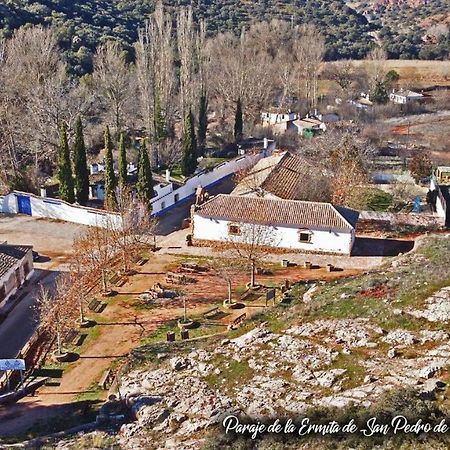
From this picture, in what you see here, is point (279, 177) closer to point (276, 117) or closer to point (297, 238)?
point (297, 238)

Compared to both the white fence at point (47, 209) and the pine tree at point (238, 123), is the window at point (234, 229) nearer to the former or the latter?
the white fence at point (47, 209)

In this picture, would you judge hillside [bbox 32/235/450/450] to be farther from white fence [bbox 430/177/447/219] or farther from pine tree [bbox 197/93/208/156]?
pine tree [bbox 197/93/208/156]

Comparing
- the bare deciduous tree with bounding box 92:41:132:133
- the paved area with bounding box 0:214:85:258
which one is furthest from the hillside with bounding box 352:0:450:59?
the paved area with bounding box 0:214:85:258

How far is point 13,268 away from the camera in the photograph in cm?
2730

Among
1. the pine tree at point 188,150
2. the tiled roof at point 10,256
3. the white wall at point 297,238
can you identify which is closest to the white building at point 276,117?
the pine tree at point 188,150

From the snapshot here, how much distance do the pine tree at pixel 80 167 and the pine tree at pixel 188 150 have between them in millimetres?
8679

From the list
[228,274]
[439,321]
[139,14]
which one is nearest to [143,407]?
[439,321]

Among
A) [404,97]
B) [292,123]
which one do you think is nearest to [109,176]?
[292,123]

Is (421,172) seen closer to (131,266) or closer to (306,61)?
(131,266)

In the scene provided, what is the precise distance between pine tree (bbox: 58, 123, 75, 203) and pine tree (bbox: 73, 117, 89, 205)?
833 millimetres

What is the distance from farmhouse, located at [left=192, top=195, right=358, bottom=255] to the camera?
101 feet

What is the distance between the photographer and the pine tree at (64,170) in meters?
Result: 36.4

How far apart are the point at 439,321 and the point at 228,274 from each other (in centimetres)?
1177

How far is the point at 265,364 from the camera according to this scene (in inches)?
712
